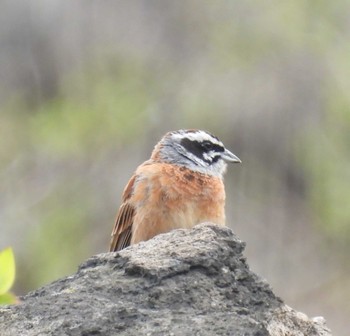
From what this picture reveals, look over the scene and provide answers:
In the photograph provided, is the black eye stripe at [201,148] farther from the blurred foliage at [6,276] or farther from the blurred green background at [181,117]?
the blurred foliage at [6,276]

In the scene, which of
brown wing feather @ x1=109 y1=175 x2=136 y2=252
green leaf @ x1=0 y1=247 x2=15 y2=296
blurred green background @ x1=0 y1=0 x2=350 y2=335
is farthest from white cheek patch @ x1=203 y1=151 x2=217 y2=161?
green leaf @ x1=0 y1=247 x2=15 y2=296

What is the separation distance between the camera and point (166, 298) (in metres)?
4.90

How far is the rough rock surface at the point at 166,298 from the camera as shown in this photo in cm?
465

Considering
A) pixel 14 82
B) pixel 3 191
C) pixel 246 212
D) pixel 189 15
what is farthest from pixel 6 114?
pixel 246 212

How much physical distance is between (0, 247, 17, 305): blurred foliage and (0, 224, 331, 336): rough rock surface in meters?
0.95

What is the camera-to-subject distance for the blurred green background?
40.4 ft

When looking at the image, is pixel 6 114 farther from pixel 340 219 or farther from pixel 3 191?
pixel 340 219

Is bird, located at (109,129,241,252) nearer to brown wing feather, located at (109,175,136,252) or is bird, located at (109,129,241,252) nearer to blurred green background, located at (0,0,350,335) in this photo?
brown wing feather, located at (109,175,136,252)

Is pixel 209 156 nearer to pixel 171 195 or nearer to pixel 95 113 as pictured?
pixel 171 195

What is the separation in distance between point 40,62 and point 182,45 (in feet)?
5.06

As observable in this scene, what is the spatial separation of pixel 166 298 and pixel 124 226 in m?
2.62

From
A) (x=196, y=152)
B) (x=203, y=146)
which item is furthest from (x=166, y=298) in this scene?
(x=203, y=146)

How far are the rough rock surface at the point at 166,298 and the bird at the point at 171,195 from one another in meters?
1.80

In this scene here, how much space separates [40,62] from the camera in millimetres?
14008
